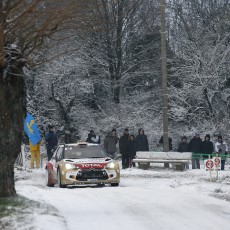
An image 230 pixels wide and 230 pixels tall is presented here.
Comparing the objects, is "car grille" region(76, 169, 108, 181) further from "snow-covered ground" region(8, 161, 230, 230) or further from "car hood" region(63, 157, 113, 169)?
"snow-covered ground" region(8, 161, 230, 230)

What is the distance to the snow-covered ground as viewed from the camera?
12.0m

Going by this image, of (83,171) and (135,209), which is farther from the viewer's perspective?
(83,171)

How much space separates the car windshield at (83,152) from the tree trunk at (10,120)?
Answer: 7.99 m

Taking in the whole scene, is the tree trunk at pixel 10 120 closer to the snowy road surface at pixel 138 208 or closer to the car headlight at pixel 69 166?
the snowy road surface at pixel 138 208

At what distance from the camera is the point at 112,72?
46375 mm

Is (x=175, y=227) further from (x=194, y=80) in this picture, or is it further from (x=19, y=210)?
(x=194, y=80)

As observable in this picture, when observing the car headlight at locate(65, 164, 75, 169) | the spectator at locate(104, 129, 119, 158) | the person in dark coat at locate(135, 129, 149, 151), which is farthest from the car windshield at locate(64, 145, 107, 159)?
the person in dark coat at locate(135, 129, 149, 151)

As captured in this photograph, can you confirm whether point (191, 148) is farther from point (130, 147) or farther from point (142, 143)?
point (130, 147)

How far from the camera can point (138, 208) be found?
14.5 metres

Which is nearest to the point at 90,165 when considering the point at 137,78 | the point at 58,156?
the point at 58,156

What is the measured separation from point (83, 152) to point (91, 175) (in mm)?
1831

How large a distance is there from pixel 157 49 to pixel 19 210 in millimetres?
35659

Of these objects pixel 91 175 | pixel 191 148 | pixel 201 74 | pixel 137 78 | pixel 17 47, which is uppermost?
pixel 137 78

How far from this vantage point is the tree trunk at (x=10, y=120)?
14547 mm
